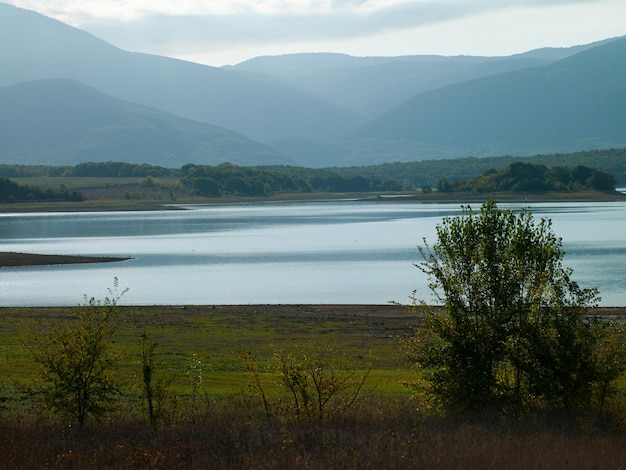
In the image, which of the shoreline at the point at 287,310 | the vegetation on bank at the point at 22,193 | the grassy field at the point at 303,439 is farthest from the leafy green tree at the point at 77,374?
the vegetation on bank at the point at 22,193

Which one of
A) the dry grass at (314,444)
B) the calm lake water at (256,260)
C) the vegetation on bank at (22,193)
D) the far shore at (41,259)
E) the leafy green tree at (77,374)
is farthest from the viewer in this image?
the vegetation on bank at (22,193)

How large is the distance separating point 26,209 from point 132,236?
65777mm

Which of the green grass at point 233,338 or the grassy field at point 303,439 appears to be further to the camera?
the green grass at point 233,338

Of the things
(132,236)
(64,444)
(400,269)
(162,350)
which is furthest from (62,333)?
(132,236)

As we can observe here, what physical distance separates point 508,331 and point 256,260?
236 ft

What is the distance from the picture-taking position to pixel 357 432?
52.7 ft

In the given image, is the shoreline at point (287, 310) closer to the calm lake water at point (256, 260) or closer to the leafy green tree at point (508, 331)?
the calm lake water at point (256, 260)

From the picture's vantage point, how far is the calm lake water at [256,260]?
63000 mm

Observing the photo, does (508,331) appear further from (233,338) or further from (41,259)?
(41,259)

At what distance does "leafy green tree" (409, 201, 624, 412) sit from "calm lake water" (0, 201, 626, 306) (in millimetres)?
33386

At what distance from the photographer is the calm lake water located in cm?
6300

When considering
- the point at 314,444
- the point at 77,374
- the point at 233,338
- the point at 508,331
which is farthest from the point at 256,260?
the point at 314,444

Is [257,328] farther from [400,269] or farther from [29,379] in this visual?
[400,269]

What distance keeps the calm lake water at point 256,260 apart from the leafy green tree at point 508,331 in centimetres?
3339
